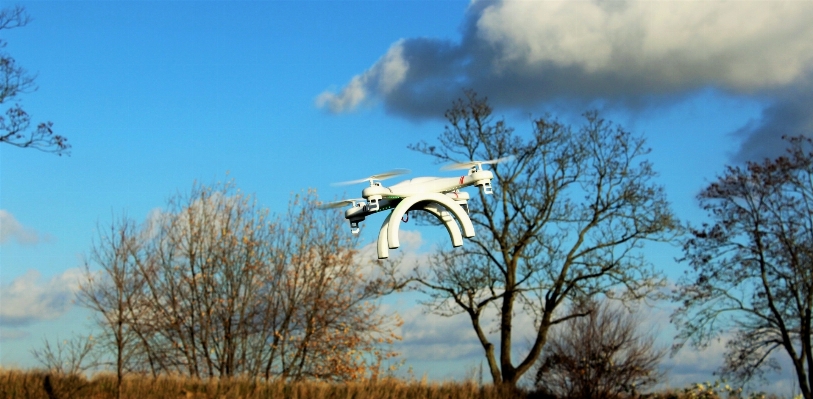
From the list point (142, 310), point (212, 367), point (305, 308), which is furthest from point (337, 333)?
point (142, 310)

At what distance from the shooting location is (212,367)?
21453mm

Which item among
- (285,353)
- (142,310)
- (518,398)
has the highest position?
(142,310)

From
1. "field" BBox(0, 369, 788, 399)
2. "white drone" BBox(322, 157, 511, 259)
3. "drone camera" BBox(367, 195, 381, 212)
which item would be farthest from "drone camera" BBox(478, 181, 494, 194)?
"field" BBox(0, 369, 788, 399)

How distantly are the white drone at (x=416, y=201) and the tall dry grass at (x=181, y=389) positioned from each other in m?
12.0

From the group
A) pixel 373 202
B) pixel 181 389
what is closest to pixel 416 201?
pixel 373 202

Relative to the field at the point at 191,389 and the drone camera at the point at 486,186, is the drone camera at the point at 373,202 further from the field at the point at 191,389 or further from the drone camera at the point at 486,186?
the field at the point at 191,389

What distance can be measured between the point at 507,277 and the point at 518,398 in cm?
339

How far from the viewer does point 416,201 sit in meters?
4.46

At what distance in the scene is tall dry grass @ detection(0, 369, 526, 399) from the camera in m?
15.5

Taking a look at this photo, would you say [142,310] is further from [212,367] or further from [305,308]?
[305,308]

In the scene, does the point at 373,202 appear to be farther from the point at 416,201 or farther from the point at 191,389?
the point at 191,389

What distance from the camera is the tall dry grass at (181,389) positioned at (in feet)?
51.0

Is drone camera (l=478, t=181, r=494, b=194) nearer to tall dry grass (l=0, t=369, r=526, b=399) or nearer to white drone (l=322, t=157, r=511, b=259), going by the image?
white drone (l=322, t=157, r=511, b=259)

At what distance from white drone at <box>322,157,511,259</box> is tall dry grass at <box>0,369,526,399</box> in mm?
11953
